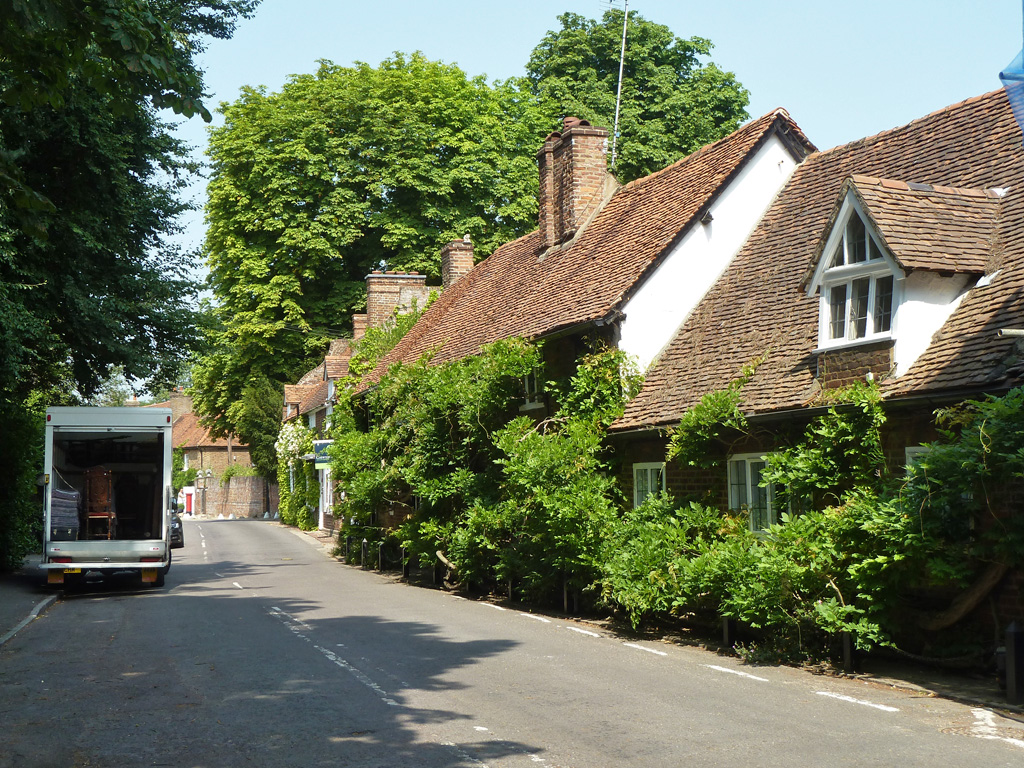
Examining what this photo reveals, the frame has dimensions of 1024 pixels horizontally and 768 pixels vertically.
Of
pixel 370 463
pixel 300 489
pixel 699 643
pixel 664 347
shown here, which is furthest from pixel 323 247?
pixel 699 643

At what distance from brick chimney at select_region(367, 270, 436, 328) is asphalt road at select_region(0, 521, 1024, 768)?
2112cm

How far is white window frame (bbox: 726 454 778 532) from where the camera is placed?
13.7 metres

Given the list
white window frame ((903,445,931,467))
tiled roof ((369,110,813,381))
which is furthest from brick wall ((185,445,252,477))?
white window frame ((903,445,931,467))

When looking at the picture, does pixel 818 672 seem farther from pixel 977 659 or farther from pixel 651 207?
pixel 651 207

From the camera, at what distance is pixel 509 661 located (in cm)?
1152

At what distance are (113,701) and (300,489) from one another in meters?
39.1

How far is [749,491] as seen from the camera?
14.0 metres

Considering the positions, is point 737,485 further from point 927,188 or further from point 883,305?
point 927,188

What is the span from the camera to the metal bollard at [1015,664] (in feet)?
29.2

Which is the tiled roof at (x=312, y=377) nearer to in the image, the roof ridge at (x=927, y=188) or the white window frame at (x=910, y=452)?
the roof ridge at (x=927, y=188)

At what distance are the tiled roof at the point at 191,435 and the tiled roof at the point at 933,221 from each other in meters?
65.1

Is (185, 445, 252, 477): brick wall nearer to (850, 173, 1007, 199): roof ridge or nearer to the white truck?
the white truck

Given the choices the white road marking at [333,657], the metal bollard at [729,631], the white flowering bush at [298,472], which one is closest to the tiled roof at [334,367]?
the white flowering bush at [298,472]

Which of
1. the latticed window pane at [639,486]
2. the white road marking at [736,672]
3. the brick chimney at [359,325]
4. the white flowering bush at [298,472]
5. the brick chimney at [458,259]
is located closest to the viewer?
the white road marking at [736,672]
